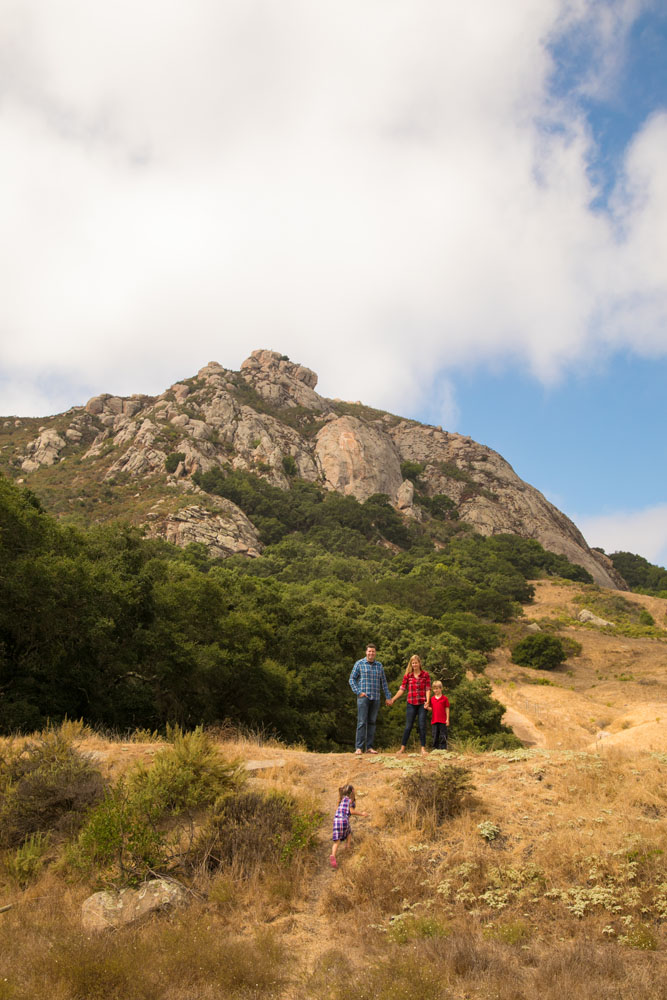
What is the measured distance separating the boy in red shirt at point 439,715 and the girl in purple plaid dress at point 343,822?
3.24 m

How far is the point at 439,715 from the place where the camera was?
10.5 m

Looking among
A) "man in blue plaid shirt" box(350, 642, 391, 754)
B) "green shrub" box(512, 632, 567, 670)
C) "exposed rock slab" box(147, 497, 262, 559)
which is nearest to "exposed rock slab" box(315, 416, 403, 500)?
"exposed rock slab" box(147, 497, 262, 559)

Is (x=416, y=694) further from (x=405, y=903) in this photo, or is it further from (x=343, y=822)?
(x=405, y=903)

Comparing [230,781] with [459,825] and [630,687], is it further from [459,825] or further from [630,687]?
[630,687]

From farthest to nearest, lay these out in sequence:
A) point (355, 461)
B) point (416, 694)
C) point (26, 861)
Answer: point (355, 461)
point (416, 694)
point (26, 861)

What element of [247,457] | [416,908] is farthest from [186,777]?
[247,457]

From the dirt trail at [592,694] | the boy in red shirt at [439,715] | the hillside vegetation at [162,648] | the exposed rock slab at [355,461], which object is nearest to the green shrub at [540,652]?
the dirt trail at [592,694]

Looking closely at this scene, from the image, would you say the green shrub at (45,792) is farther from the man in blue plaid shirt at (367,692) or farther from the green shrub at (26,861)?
the man in blue plaid shirt at (367,692)

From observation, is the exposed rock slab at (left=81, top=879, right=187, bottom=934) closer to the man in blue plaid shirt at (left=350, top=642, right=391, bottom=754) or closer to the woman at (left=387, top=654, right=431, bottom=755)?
the man in blue plaid shirt at (left=350, top=642, right=391, bottom=754)

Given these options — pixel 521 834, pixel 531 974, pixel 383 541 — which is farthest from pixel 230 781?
pixel 383 541

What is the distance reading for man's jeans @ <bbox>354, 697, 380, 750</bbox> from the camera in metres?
10.2

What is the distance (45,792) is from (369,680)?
5.25m

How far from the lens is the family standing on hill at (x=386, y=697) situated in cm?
1022

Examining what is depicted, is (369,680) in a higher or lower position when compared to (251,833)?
higher
